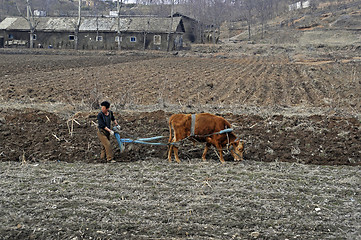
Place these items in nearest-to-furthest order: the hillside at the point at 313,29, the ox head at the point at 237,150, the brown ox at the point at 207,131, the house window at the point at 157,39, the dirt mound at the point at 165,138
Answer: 1. the brown ox at the point at 207,131
2. the ox head at the point at 237,150
3. the dirt mound at the point at 165,138
4. the hillside at the point at 313,29
5. the house window at the point at 157,39

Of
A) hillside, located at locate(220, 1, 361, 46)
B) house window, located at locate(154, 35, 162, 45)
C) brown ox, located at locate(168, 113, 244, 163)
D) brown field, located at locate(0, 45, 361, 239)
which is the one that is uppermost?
hillside, located at locate(220, 1, 361, 46)

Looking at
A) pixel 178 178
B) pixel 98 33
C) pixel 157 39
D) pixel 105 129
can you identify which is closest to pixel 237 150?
pixel 178 178

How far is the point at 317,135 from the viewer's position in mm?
Result: 9992

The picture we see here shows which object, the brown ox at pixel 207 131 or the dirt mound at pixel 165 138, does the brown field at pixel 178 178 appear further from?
the brown ox at pixel 207 131

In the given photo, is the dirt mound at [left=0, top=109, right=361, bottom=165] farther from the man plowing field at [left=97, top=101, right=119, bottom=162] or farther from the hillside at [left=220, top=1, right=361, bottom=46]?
the hillside at [left=220, top=1, right=361, bottom=46]

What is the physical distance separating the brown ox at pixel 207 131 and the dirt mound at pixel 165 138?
1.92ft

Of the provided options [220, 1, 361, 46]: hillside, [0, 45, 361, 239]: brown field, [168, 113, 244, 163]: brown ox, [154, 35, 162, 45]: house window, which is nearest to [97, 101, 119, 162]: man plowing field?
[0, 45, 361, 239]: brown field

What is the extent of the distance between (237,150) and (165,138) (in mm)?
2095

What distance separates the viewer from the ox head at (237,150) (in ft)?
27.3

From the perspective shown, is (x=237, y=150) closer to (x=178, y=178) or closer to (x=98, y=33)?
(x=178, y=178)

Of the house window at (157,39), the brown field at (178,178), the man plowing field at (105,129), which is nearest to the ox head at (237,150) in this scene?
the brown field at (178,178)

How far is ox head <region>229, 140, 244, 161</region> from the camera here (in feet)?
27.3

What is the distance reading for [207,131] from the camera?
26.8ft

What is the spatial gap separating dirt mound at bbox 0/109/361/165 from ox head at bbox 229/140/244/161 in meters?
0.48
